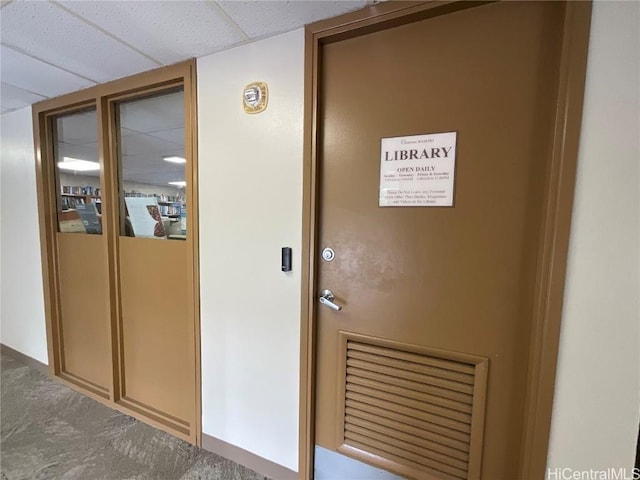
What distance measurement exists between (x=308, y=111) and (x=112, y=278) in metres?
1.80

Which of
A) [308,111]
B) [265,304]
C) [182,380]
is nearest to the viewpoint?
[308,111]

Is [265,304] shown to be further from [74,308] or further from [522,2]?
[74,308]

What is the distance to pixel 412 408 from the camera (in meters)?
1.21

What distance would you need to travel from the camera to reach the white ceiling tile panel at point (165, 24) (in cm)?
112

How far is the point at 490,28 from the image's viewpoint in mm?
1024

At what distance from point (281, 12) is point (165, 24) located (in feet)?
→ 1.75

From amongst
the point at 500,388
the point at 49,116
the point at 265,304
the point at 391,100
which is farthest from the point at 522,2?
the point at 49,116

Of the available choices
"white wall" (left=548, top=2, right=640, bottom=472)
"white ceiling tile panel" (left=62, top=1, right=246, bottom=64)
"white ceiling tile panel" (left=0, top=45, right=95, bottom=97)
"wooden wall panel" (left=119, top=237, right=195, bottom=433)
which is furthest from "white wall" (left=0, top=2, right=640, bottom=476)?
"white ceiling tile panel" (left=0, top=45, right=95, bottom=97)

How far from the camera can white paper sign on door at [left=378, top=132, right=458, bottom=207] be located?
1107 millimetres

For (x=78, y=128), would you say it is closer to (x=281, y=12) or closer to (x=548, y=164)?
(x=281, y=12)

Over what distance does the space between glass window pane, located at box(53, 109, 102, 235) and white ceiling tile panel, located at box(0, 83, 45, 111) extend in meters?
0.19

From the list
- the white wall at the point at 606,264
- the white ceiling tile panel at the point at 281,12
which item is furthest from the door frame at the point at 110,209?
the white wall at the point at 606,264

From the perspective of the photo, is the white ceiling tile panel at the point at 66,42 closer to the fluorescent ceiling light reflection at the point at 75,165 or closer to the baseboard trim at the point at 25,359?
the fluorescent ceiling light reflection at the point at 75,165

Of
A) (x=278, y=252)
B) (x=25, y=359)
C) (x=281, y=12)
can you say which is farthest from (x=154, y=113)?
(x=25, y=359)
